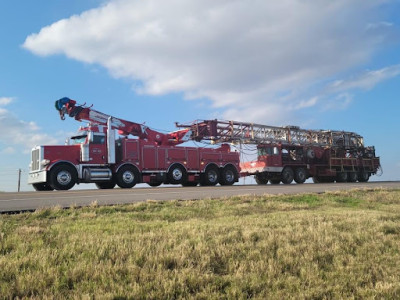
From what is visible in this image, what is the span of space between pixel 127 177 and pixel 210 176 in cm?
572

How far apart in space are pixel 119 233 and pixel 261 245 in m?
2.31

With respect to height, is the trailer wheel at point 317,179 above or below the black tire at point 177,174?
below

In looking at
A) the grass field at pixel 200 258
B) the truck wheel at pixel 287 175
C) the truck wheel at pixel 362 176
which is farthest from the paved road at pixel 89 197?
the truck wheel at pixel 362 176

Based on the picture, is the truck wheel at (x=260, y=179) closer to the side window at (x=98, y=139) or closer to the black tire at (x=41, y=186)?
the side window at (x=98, y=139)

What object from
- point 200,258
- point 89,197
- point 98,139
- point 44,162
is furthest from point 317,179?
point 200,258

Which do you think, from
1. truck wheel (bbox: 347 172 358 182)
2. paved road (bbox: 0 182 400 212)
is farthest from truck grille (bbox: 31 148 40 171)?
truck wheel (bbox: 347 172 358 182)

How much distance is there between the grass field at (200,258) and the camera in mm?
3779

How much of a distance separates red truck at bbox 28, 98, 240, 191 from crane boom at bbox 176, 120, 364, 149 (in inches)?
37.0

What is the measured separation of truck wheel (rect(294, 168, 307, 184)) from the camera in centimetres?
2839

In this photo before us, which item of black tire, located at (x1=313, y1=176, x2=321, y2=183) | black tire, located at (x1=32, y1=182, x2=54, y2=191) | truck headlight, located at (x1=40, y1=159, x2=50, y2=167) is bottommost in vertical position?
black tire, located at (x1=313, y1=176, x2=321, y2=183)

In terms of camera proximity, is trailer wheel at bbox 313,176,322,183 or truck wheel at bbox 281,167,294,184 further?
trailer wheel at bbox 313,176,322,183

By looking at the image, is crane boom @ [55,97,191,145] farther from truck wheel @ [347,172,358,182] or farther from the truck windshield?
truck wheel @ [347,172,358,182]

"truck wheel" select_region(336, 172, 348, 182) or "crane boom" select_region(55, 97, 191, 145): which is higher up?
"crane boom" select_region(55, 97, 191, 145)

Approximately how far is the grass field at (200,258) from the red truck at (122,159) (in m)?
10.5
